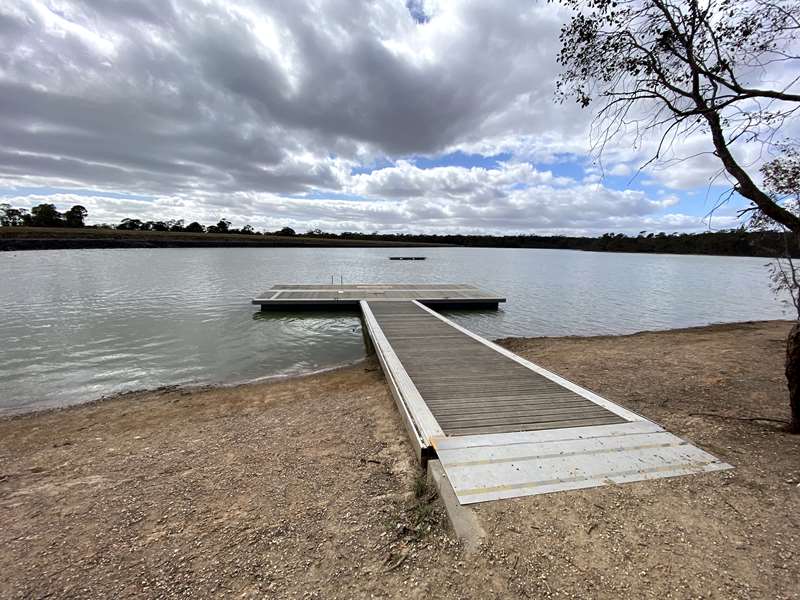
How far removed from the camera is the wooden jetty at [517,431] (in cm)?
317

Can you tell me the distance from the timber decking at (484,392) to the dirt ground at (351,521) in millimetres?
729

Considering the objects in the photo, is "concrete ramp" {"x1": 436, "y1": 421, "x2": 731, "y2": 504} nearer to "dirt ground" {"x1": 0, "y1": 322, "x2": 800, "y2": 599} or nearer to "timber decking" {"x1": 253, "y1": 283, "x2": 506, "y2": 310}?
"dirt ground" {"x1": 0, "y1": 322, "x2": 800, "y2": 599}

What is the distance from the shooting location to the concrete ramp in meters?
3.06

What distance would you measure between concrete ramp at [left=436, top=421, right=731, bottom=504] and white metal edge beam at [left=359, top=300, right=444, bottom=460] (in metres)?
0.19

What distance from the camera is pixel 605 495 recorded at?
298 cm

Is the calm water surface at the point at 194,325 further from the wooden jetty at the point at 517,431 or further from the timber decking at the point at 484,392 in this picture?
the wooden jetty at the point at 517,431

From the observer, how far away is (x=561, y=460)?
3373mm

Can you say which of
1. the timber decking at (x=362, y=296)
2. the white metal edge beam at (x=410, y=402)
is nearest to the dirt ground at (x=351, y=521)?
the white metal edge beam at (x=410, y=402)

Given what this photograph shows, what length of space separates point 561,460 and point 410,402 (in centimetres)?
183

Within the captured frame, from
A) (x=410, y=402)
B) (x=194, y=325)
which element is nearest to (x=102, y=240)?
(x=194, y=325)

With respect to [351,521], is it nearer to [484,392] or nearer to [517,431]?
[517,431]

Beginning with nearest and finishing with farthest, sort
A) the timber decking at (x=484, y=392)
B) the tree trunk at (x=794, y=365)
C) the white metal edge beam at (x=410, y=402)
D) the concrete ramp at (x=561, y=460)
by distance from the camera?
the concrete ramp at (x=561, y=460), the tree trunk at (x=794, y=365), the white metal edge beam at (x=410, y=402), the timber decking at (x=484, y=392)

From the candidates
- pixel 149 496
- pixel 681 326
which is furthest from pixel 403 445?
pixel 681 326

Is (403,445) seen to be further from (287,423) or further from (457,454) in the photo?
(287,423)
